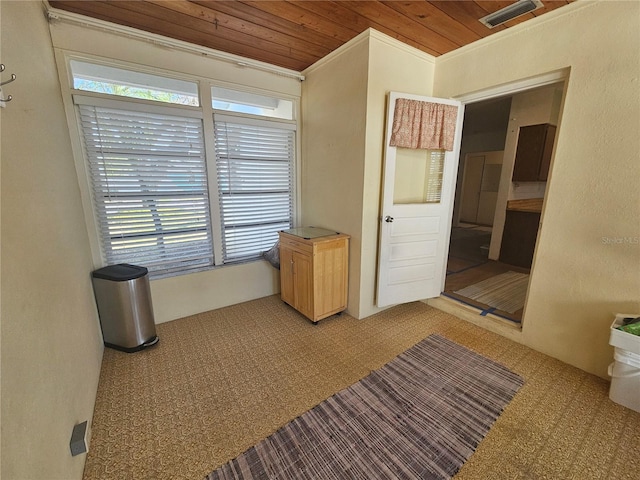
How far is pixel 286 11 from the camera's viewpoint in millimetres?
1842

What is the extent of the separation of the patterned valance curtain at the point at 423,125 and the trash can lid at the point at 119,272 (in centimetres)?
238

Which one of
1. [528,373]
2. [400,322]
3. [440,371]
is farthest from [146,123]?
[528,373]

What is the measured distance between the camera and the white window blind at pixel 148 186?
7.11ft

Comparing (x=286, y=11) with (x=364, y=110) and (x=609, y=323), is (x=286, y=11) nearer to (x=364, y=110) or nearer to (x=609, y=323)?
(x=364, y=110)

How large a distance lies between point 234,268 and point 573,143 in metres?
3.10

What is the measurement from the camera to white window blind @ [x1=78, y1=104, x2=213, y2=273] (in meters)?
2.17

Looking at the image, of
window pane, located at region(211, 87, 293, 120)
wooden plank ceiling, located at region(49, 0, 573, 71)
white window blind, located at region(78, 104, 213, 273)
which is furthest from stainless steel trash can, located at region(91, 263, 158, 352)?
wooden plank ceiling, located at region(49, 0, 573, 71)

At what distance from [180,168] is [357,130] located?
5.56 ft

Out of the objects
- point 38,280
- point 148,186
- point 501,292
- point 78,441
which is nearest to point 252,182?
point 148,186

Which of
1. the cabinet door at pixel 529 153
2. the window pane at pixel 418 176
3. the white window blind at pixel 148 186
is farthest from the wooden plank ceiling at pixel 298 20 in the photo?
the cabinet door at pixel 529 153

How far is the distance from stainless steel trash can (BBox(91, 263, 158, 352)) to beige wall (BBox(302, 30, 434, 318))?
180cm

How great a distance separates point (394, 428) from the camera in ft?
4.86

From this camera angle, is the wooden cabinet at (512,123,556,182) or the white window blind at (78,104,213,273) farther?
the wooden cabinet at (512,123,556,182)

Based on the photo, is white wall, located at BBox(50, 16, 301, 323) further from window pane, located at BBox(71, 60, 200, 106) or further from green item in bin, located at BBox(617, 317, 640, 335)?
green item in bin, located at BBox(617, 317, 640, 335)
